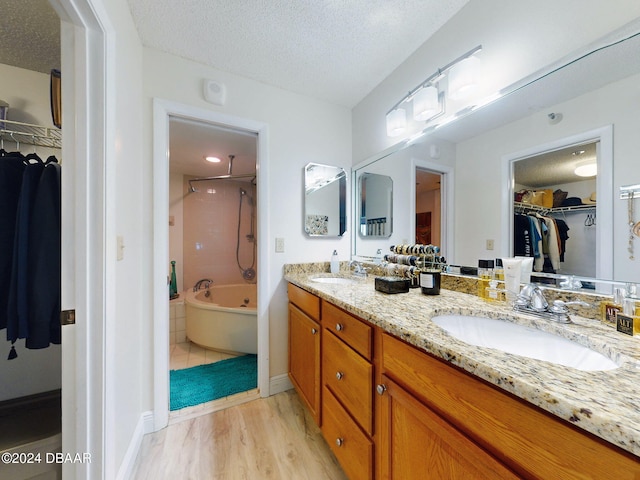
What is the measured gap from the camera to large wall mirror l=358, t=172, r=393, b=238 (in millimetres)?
1815

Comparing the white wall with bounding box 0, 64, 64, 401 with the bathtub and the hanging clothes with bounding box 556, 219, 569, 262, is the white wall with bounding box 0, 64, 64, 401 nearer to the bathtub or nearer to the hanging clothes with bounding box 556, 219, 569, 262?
the bathtub

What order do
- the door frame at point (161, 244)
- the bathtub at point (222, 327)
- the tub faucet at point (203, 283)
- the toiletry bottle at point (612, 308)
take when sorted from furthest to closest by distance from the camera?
1. the tub faucet at point (203, 283)
2. the bathtub at point (222, 327)
3. the door frame at point (161, 244)
4. the toiletry bottle at point (612, 308)

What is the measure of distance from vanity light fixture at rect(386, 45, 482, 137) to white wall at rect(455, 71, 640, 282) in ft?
0.83

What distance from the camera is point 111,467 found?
99cm

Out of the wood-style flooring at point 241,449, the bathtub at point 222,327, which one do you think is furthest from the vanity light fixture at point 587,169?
the bathtub at point 222,327

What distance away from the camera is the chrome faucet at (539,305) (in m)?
0.82

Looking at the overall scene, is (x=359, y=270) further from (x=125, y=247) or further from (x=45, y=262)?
(x=45, y=262)

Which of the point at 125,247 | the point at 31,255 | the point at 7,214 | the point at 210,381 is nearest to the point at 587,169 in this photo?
the point at 125,247

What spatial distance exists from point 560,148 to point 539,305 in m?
0.60

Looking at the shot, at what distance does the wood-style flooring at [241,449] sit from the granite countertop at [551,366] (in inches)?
36.5

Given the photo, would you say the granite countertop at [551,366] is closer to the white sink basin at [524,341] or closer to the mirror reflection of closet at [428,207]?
the white sink basin at [524,341]

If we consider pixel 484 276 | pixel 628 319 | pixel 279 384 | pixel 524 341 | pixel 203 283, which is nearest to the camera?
pixel 628 319

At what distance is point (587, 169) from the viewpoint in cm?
87

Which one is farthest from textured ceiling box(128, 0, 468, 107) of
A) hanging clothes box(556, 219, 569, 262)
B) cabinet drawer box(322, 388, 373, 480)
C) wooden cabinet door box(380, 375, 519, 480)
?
cabinet drawer box(322, 388, 373, 480)
